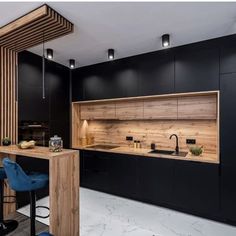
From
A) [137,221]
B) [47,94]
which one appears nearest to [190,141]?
[137,221]

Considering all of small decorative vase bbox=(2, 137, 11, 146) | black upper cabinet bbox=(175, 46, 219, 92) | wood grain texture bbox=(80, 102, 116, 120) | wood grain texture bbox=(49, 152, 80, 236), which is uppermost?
black upper cabinet bbox=(175, 46, 219, 92)

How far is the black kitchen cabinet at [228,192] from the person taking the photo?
2342 mm

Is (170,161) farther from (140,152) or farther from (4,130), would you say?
(4,130)

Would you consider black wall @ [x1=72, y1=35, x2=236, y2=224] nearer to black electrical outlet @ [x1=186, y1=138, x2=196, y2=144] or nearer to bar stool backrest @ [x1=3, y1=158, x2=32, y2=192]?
black electrical outlet @ [x1=186, y1=138, x2=196, y2=144]

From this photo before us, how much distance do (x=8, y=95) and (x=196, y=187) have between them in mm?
3308

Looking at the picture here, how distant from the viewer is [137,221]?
2.51m

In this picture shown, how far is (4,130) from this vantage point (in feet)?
8.96

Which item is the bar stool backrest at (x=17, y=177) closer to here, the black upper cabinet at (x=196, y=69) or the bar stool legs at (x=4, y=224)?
the bar stool legs at (x=4, y=224)

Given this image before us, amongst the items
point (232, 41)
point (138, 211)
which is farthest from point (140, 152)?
point (232, 41)

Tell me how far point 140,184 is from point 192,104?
170cm

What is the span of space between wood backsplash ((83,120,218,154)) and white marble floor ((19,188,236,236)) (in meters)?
1.14

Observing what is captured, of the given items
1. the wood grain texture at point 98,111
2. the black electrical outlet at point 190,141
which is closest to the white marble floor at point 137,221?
the black electrical outlet at point 190,141

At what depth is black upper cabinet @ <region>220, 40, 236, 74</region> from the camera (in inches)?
95.4

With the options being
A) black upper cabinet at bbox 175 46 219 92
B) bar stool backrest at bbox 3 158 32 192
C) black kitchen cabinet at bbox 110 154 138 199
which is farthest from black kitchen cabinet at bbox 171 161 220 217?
bar stool backrest at bbox 3 158 32 192
